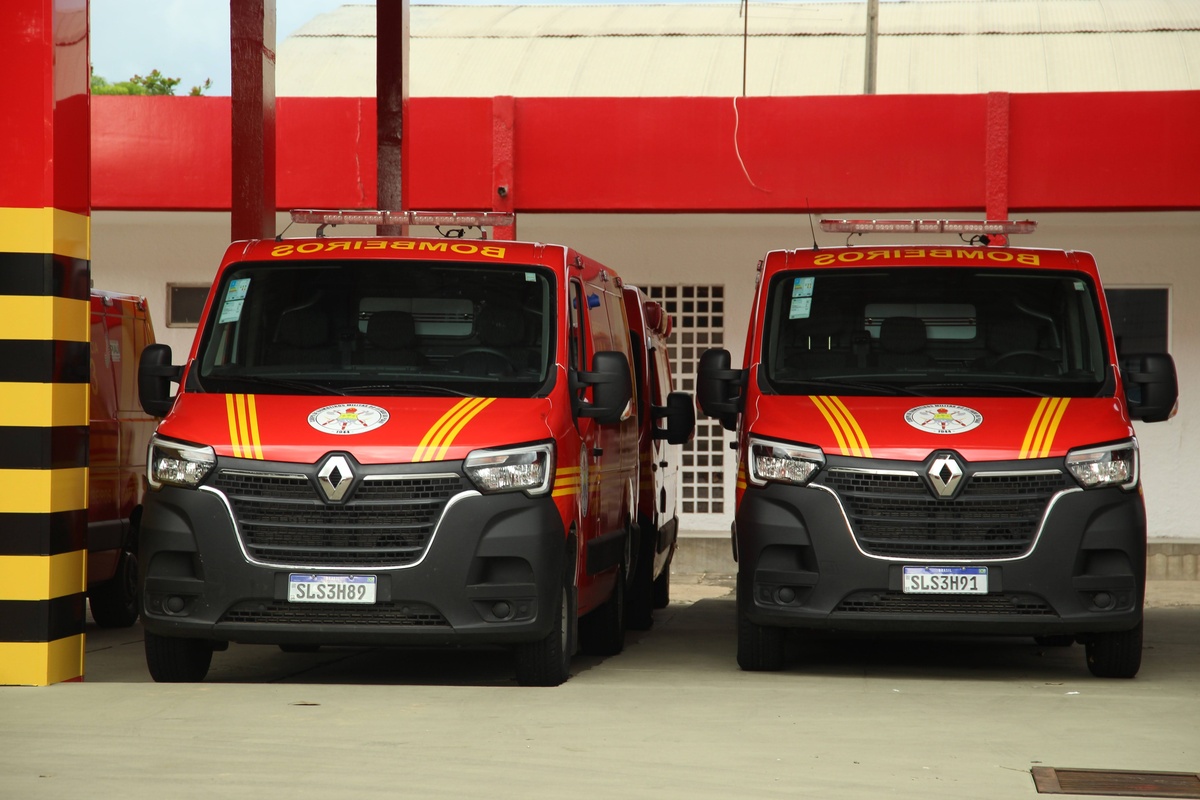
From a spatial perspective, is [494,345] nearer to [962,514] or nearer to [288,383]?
[288,383]

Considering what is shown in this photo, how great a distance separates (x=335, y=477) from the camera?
7.57 m

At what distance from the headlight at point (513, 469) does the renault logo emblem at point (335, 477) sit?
0.51 metres

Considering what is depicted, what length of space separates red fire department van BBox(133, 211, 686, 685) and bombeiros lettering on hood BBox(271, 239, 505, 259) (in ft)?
0.05

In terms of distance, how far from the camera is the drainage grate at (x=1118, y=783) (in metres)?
5.68

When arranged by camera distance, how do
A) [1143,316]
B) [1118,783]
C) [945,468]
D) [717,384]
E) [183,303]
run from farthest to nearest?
[183,303], [1143,316], [717,384], [945,468], [1118,783]

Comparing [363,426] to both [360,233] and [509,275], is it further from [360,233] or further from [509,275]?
[360,233]

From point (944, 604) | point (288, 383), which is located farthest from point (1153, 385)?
point (288, 383)

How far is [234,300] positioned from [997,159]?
30.3ft

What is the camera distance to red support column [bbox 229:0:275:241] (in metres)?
11.8

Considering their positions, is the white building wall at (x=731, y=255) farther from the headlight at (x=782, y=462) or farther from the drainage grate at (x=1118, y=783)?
the drainage grate at (x=1118, y=783)

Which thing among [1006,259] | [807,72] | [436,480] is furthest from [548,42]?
[436,480]

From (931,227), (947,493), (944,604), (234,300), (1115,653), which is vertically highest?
(931,227)

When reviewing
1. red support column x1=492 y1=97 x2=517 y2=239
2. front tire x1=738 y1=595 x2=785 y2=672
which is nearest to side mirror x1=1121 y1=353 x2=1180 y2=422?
front tire x1=738 y1=595 x2=785 y2=672

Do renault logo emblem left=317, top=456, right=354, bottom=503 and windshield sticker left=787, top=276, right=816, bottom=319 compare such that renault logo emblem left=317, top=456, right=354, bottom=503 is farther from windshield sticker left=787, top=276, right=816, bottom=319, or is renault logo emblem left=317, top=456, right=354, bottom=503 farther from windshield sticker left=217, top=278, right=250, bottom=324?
windshield sticker left=787, top=276, right=816, bottom=319
